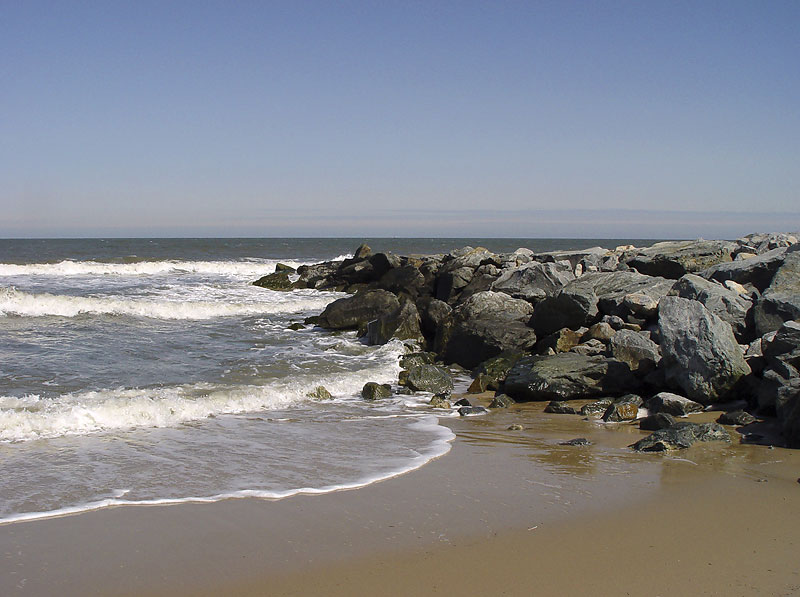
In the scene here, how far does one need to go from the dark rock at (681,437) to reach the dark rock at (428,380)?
396 cm

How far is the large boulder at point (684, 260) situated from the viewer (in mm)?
15016

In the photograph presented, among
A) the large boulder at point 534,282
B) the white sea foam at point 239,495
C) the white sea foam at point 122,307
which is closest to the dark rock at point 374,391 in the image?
the white sea foam at point 239,495

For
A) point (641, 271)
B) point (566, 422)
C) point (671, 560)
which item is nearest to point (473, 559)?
point (671, 560)

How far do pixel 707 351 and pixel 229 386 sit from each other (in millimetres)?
6606

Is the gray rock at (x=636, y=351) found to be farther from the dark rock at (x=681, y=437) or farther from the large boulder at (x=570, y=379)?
the dark rock at (x=681, y=437)

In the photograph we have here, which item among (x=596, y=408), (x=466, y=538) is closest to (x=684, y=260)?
(x=596, y=408)

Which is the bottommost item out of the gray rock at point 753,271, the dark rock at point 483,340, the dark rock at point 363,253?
the dark rock at point 483,340

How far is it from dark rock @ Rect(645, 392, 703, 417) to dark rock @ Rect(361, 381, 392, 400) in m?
3.80

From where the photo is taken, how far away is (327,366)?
485 inches

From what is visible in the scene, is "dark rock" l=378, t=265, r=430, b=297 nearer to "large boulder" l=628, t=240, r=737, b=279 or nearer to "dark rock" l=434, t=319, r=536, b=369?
"large boulder" l=628, t=240, r=737, b=279

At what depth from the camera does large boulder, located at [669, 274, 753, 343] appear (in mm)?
9805

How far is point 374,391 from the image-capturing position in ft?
32.7

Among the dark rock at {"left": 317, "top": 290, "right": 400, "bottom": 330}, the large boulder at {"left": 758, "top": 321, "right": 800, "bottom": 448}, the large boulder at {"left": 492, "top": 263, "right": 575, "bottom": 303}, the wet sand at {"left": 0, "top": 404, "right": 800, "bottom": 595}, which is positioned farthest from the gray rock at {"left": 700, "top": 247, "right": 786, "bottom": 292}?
the dark rock at {"left": 317, "top": 290, "right": 400, "bottom": 330}

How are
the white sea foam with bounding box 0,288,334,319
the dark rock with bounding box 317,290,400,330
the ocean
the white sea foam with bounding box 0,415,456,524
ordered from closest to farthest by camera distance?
the white sea foam with bounding box 0,415,456,524
the ocean
the dark rock with bounding box 317,290,400,330
the white sea foam with bounding box 0,288,334,319
